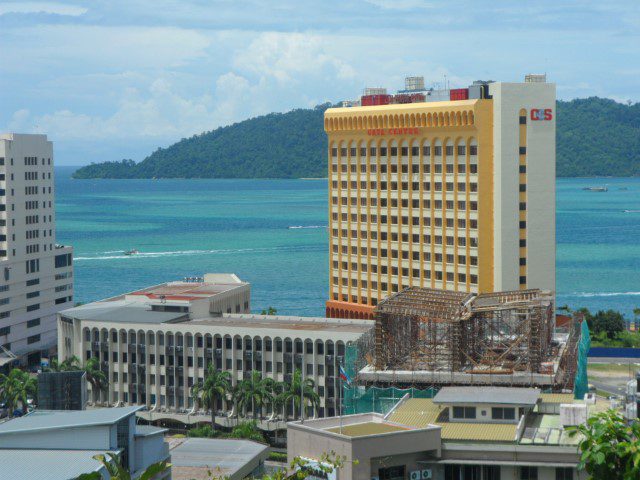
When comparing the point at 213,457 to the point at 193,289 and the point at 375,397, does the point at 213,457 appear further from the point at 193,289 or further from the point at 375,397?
the point at 193,289

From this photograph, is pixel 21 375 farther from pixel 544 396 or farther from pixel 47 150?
pixel 544 396

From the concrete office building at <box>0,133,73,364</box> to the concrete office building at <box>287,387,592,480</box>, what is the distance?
9520cm

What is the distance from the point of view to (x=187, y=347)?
12606cm

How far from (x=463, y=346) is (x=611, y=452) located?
1817 inches

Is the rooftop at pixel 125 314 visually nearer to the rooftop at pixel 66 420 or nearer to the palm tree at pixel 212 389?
the palm tree at pixel 212 389

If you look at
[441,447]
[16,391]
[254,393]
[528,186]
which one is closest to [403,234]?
[528,186]

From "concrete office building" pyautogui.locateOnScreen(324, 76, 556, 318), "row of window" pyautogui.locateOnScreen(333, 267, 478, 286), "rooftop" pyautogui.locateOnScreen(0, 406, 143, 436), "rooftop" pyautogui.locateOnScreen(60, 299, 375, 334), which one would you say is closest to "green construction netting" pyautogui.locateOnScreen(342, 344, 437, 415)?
"rooftop" pyautogui.locateOnScreen(0, 406, 143, 436)

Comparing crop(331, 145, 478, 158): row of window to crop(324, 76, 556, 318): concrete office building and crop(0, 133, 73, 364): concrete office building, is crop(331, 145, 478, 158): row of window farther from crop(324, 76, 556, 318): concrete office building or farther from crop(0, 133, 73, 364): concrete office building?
crop(0, 133, 73, 364): concrete office building

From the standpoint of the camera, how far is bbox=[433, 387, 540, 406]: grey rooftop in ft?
227

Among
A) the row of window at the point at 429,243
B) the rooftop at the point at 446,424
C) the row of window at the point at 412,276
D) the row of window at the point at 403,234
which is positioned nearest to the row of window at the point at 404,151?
the row of window at the point at 403,234

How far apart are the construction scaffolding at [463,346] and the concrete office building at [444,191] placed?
31678mm

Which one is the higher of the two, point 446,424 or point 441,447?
point 446,424

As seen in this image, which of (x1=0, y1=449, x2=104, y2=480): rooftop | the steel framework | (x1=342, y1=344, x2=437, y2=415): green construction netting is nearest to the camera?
(x1=0, y1=449, x2=104, y2=480): rooftop

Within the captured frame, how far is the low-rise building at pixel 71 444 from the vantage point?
208 ft
